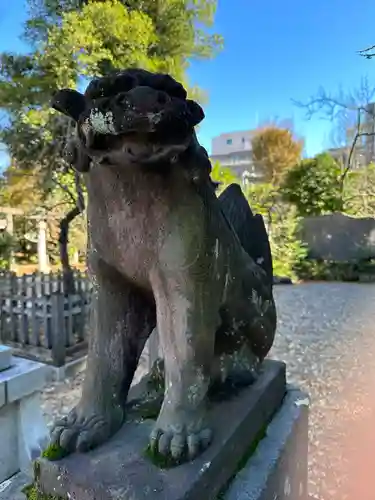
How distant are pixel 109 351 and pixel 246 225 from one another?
49cm

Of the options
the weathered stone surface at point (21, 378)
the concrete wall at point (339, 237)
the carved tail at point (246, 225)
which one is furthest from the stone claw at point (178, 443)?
the concrete wall at point (339, 237)

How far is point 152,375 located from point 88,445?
0.27 m

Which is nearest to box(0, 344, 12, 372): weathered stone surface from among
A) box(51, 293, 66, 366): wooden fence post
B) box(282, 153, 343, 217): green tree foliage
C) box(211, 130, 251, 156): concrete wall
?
box(51, 293, 66, 366): wooden fence post

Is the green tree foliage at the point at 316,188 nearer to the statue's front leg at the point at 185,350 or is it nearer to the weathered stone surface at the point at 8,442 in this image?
the weathered stone surface at the point at 8,442

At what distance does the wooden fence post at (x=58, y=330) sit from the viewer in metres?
2.94

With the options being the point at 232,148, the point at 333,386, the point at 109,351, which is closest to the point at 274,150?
the point at 232,148

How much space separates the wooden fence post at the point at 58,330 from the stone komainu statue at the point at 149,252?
90.3 inches

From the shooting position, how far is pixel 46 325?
9.85ft

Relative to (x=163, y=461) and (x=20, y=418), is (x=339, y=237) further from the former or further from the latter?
(x=163, y=461)

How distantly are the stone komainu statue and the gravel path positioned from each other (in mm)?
1401

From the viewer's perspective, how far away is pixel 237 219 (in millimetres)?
1062

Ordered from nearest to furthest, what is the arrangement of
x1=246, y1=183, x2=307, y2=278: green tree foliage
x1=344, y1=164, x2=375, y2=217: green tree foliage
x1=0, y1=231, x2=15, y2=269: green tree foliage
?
x1=0, y1=231, x2=15, y2=269: green tree foliage → x1=246, y1=183, x2=307, y2=278: green tree foliage → x1=344, y1=164, x2=375, y2=217: green tree foliage

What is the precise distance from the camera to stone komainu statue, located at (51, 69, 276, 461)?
1.93 feet

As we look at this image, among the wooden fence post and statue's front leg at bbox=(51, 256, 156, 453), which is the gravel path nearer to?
the wooden fence post
